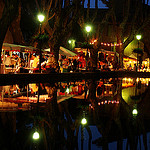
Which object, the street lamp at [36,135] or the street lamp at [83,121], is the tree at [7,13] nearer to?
the street lamp at [83,121]

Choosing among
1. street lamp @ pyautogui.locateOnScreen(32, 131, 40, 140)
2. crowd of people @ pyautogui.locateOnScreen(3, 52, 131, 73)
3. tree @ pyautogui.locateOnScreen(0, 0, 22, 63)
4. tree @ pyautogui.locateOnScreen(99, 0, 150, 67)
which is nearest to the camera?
street lamp @ pyautogui.locateOnScreen(32, 131, 40, 140)

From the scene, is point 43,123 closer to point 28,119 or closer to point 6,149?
point 28,119

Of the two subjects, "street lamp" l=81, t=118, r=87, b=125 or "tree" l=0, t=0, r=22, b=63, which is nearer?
"street lamp" l=81, t=118, r=87, b=125

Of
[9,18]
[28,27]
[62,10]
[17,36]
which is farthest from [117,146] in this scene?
[28,27]

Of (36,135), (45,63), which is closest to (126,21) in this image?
(45,63)

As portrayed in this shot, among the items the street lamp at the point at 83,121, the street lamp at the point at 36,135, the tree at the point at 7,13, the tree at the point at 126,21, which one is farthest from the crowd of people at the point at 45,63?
the street lamp at the point at 36,135

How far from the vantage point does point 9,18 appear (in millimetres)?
14648

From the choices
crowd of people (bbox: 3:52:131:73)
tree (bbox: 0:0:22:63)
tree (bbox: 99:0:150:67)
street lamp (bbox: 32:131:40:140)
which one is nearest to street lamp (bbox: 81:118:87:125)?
street lamp (bbox: 32:131:40:140)

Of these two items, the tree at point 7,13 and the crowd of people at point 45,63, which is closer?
the tree at point 7,13

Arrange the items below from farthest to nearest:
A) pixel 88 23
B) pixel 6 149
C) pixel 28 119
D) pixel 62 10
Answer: pixel 88 23
pixel 62 10
pixel 28 119
pixel 6 149

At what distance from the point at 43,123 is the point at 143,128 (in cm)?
155

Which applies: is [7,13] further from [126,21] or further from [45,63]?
[126,21]

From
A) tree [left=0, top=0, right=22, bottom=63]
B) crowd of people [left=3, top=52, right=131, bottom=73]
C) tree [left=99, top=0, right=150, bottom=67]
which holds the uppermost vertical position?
tree [left=99, top=0, right=150, bottom=67]

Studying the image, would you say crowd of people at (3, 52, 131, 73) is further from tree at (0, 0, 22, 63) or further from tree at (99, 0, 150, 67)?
tree at (0, 0, 22, 63)
